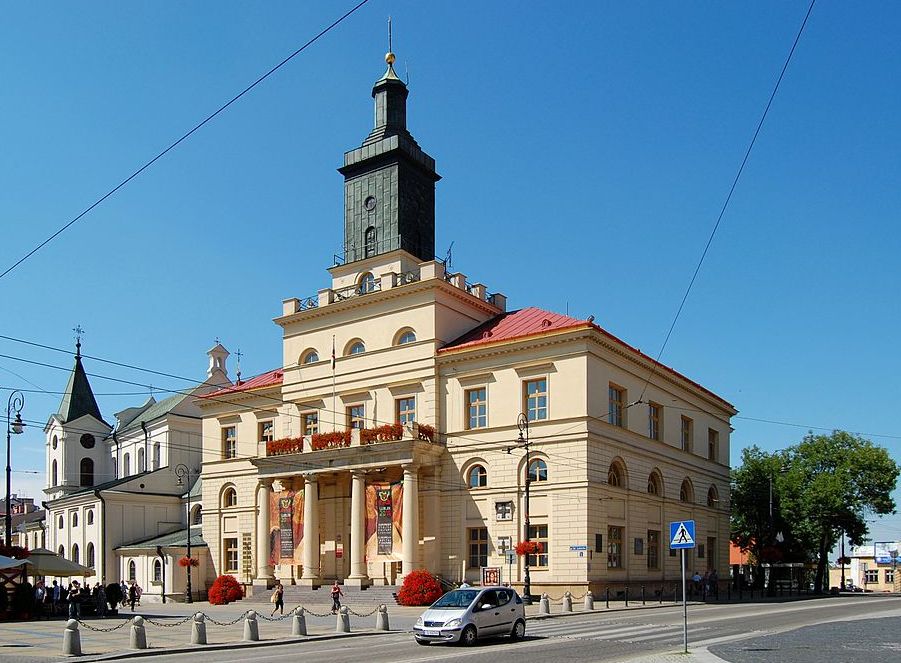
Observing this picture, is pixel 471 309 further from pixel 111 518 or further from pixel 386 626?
pixel 111 518

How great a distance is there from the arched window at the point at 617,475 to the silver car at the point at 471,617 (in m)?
20.1

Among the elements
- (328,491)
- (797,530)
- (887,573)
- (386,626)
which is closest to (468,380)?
(328,491)

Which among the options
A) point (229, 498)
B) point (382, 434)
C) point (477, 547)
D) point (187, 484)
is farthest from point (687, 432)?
point (187, 484)

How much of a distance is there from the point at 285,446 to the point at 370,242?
1219 centimetres

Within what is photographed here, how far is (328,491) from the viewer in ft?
165

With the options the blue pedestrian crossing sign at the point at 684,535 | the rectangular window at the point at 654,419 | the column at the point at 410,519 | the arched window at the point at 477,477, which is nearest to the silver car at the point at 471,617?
the blue pedestrian crossing sign at the point at 684,535

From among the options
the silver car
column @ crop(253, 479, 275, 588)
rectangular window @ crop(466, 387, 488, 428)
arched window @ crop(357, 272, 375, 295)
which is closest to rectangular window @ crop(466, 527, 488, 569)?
rectangular window @ crop(466, 387, 488, 428)

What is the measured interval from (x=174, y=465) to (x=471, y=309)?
1223 inches

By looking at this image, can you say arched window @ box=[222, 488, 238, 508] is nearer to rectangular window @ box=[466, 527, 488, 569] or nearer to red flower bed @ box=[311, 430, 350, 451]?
red flower bed @ box=[311, 430, 350, 451]

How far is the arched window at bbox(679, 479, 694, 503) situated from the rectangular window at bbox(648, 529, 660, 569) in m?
4.26

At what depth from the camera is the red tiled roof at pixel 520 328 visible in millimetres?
43875

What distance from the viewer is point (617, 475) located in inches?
1788

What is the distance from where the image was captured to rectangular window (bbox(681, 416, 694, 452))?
176 ft

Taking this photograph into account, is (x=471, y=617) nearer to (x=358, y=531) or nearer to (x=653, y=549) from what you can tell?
(x=358, y=531)
